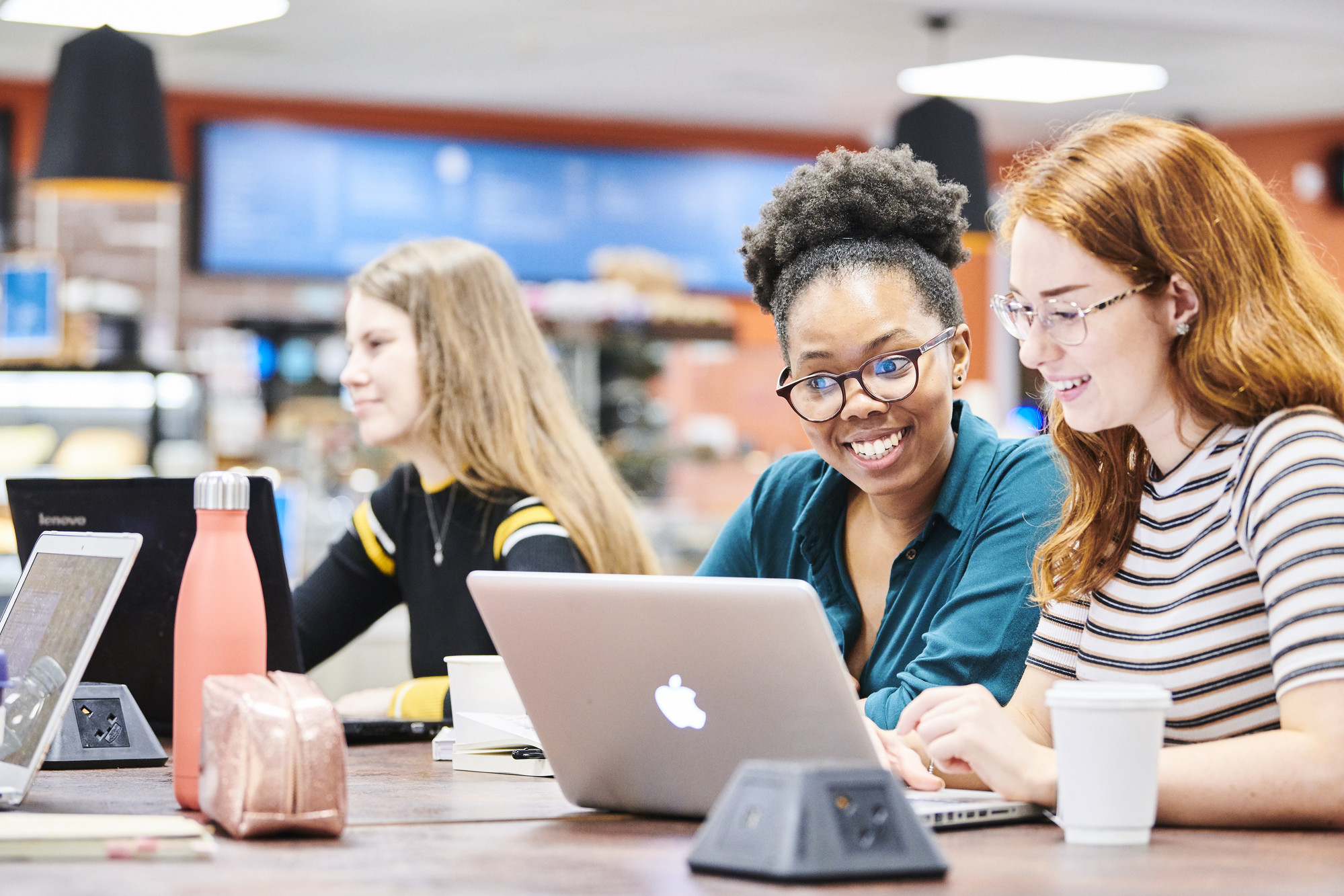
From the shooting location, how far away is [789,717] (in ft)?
→ 3.93

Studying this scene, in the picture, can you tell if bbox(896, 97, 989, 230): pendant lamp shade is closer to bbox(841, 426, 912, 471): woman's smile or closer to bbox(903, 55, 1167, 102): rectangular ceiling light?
bbox(903, 55, 1167, 102): rectangular ceiling light

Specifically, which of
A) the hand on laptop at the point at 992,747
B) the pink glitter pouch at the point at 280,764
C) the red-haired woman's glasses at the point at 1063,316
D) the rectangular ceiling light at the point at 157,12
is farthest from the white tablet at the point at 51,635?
the rectangular ceiling light at the point at 157,12

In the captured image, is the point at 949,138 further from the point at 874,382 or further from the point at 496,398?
the point at 874,382

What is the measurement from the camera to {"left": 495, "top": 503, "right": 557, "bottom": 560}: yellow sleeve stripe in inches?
91.0

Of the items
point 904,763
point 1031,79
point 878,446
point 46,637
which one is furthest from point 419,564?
point 1031,79

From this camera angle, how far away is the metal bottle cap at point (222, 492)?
1294mm

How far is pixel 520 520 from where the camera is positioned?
2.32 meters

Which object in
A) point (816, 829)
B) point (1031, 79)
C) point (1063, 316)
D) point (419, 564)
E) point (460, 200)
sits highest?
point (1031, 79)

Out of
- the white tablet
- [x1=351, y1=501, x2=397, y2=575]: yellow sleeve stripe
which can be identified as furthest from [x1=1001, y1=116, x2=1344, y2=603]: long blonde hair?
[x1=351, y1=501, x2=397, y2=575]: yellow sleeve stripe

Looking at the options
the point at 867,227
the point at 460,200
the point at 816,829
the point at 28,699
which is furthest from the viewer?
the point at 460,200

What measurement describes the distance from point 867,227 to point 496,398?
794 millimetres

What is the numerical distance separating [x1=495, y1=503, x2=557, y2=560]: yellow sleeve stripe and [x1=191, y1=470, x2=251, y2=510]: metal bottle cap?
1017mm

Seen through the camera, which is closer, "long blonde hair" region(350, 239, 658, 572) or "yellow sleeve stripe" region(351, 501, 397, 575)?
"long blonde hair" region(350, 239, 658, 572)

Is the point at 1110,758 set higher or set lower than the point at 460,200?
lower
